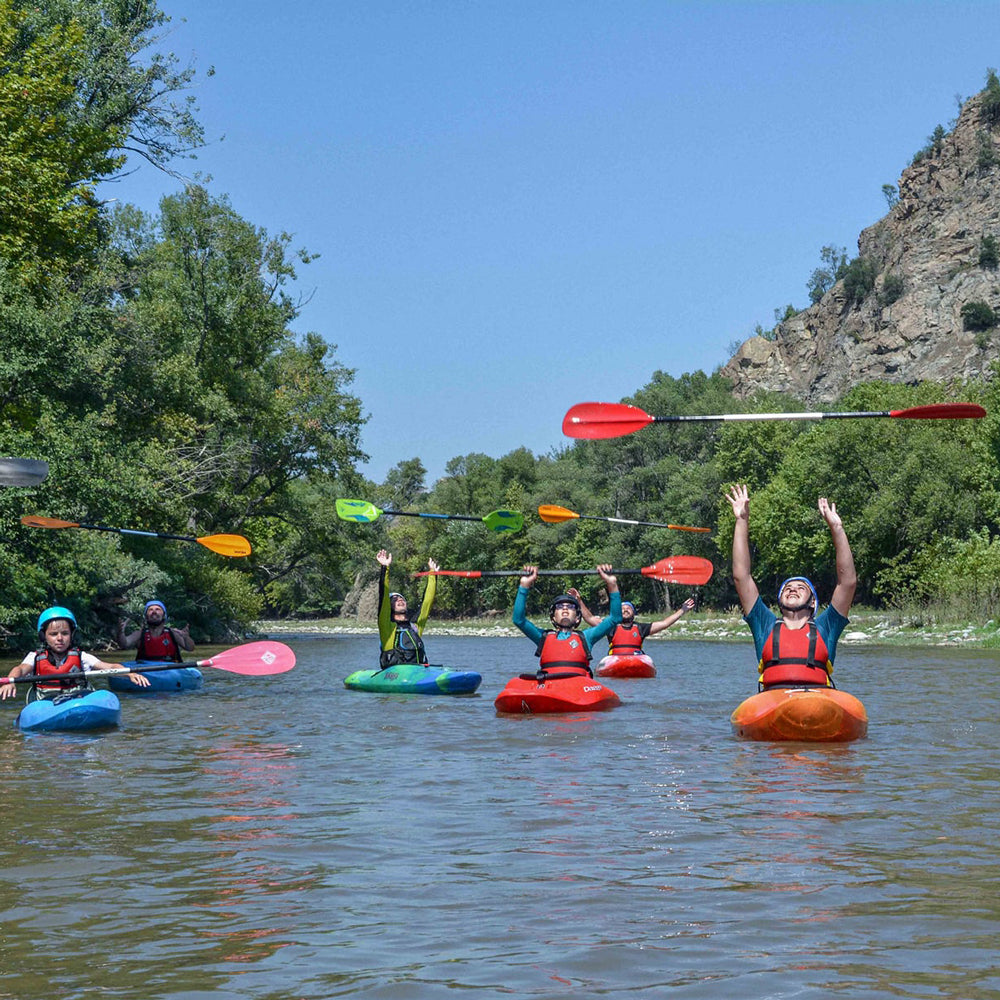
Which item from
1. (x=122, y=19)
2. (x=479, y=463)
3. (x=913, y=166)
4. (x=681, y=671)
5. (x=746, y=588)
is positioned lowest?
(x=681, y=671)

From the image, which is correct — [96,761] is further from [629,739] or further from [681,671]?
[681,671]

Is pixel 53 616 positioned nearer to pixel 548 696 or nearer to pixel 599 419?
pixel 548 696

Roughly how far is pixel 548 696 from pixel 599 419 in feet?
8.58

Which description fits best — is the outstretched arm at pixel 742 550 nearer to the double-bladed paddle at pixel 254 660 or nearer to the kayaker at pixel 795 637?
the kayaker at pixel 795 637

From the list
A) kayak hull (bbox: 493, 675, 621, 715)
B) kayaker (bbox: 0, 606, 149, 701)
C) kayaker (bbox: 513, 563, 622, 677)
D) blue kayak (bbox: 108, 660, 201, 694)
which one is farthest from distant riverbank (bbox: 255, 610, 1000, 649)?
kayaker (bbox: 0, 606, 149, 701)

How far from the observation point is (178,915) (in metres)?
4.35

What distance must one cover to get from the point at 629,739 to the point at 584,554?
5252 cm

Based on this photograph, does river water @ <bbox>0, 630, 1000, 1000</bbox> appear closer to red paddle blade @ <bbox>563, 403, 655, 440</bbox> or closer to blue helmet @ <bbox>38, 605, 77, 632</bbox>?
blue helmet @ <bbox>38, 605, 77, 632</bbox>

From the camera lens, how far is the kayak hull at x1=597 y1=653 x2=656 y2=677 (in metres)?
17.8

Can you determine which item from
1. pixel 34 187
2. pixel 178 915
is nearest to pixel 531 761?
pixel 178 915

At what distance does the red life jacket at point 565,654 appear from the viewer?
472 inches

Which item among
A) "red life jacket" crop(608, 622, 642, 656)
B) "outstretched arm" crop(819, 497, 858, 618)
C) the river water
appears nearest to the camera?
the river water

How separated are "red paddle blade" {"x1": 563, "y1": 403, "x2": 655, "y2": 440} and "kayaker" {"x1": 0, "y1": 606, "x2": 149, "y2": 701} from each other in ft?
14.5

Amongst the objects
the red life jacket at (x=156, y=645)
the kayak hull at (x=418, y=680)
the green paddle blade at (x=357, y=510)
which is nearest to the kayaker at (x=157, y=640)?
the red life jacket at (x=156, y=645)
